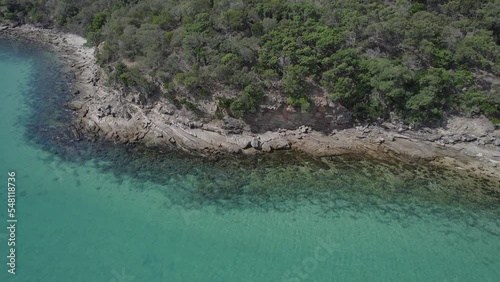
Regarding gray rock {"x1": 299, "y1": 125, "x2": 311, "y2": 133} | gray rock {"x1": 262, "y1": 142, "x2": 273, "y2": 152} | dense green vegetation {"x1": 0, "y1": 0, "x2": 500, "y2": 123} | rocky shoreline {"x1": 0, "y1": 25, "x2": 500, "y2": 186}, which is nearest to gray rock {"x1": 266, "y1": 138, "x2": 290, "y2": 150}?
rocky shoreline {"x1": 0, "y1": 25, "x2": 500, "y2": 186}

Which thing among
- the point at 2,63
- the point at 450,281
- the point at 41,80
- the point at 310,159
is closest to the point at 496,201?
the point at 450,281

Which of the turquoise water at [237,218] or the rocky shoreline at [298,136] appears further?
the rocky shoreline at [298,136]

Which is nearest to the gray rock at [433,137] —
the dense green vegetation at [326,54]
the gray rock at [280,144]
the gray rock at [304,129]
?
the dense green vegetation at [326,54]

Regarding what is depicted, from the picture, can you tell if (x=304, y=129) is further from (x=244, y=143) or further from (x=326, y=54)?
(x=326, y=54)

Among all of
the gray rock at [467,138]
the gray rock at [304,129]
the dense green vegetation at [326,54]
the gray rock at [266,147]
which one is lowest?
the gray rock at [266,147]

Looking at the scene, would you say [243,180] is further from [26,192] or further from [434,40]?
[434,40]

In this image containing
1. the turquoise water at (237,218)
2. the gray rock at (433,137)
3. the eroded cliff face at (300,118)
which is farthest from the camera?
the eroded cliff face at (300,118)

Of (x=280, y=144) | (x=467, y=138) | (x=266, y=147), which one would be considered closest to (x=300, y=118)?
(x=280, y=144)

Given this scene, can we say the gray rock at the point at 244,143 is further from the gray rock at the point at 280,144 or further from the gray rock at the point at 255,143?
the gray rock at the point at 280,144
